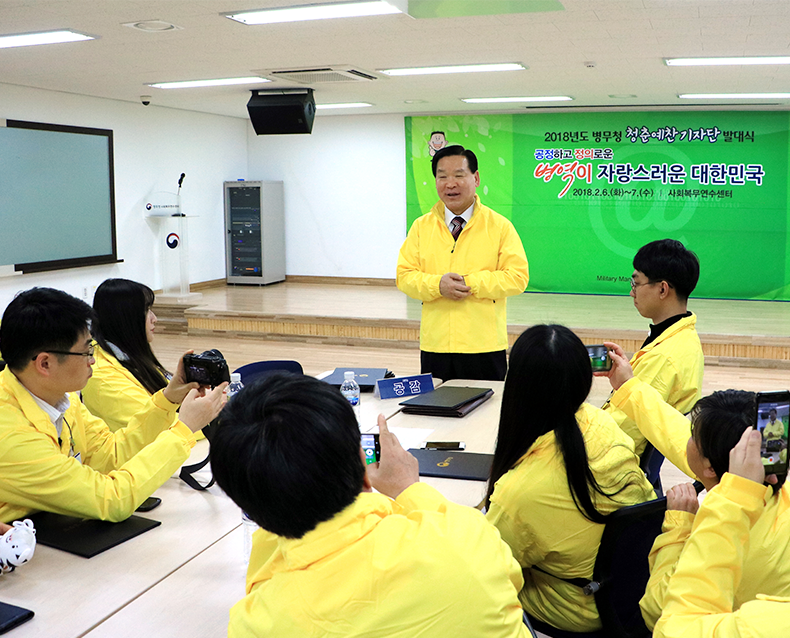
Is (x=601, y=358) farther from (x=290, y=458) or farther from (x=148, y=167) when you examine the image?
(x=148, y=167)

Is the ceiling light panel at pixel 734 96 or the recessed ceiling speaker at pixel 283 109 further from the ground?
the ceiling light panel at pixel 734 96

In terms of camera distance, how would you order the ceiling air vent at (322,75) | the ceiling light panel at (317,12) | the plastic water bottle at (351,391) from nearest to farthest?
1. the plastic water bottle at (351,391)
2. the ceiling light panel at (317,12)
3. the ceiling air vent at (322,75)

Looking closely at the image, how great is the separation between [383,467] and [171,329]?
26.0 ft

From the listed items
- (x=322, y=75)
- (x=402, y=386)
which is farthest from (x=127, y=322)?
(x=322, y=75)

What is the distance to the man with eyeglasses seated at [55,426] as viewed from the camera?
6.08 feet

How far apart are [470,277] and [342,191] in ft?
23.5

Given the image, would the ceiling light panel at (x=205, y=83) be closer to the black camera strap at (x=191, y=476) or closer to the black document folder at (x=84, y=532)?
the black camera strap at (x=191, y=476)

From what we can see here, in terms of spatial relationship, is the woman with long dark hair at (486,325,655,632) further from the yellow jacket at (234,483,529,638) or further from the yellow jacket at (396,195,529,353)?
the yellow jacket at (396,195,529,353)

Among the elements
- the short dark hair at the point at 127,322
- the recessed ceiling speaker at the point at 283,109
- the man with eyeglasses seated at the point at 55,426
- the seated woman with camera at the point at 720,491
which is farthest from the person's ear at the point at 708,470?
the recessed ceiling speaker at the point at 283,109

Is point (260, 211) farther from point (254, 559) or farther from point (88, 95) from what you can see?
point (254, 559)

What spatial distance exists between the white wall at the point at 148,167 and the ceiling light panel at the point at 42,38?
2406mm

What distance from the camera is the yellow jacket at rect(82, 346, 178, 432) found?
8.79 feet

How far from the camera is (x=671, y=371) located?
2623mm

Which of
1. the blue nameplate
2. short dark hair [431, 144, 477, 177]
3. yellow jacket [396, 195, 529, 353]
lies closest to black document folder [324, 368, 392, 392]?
the blue nameplate
